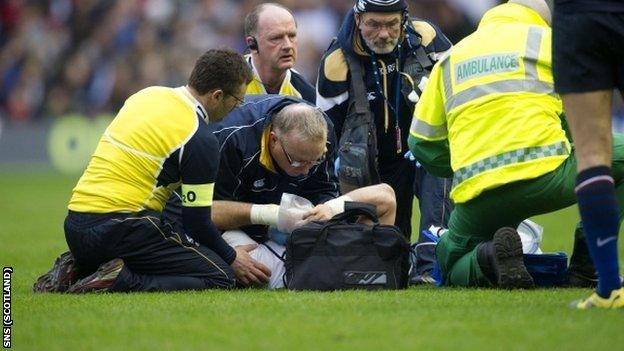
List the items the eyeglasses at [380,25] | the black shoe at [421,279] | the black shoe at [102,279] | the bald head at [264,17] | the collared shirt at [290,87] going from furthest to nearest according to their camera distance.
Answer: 1. the bald head at [264,17]
2. the collared shirt at [290,87]
3. the eyeglasses at [380,25]
4. the black shoe at [421,279]
5. the black shoe at [102,279]

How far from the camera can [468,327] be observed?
6.68 metres

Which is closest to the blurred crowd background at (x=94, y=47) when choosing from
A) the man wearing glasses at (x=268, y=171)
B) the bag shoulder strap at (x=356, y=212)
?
the man wearing glasses at (x=268, y=171)

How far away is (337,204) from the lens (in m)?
9.02

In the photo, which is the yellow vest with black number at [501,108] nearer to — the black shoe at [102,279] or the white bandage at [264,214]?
the white bandage at [264,214]

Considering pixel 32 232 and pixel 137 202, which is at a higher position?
pixel 137 202

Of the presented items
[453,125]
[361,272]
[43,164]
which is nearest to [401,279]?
[361,272]

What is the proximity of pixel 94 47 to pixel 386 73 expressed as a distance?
1642cm

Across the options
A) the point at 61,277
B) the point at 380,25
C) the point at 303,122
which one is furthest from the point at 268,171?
the point at 380,25

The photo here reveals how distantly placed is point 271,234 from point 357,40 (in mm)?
1874

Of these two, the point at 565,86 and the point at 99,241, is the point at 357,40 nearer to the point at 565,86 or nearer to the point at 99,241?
the point at 99,241

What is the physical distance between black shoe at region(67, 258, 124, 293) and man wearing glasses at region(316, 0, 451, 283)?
2117 millimetres

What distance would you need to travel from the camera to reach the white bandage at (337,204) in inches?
352

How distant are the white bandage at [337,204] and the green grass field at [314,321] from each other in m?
0.75

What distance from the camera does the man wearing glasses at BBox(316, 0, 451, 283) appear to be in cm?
1023
